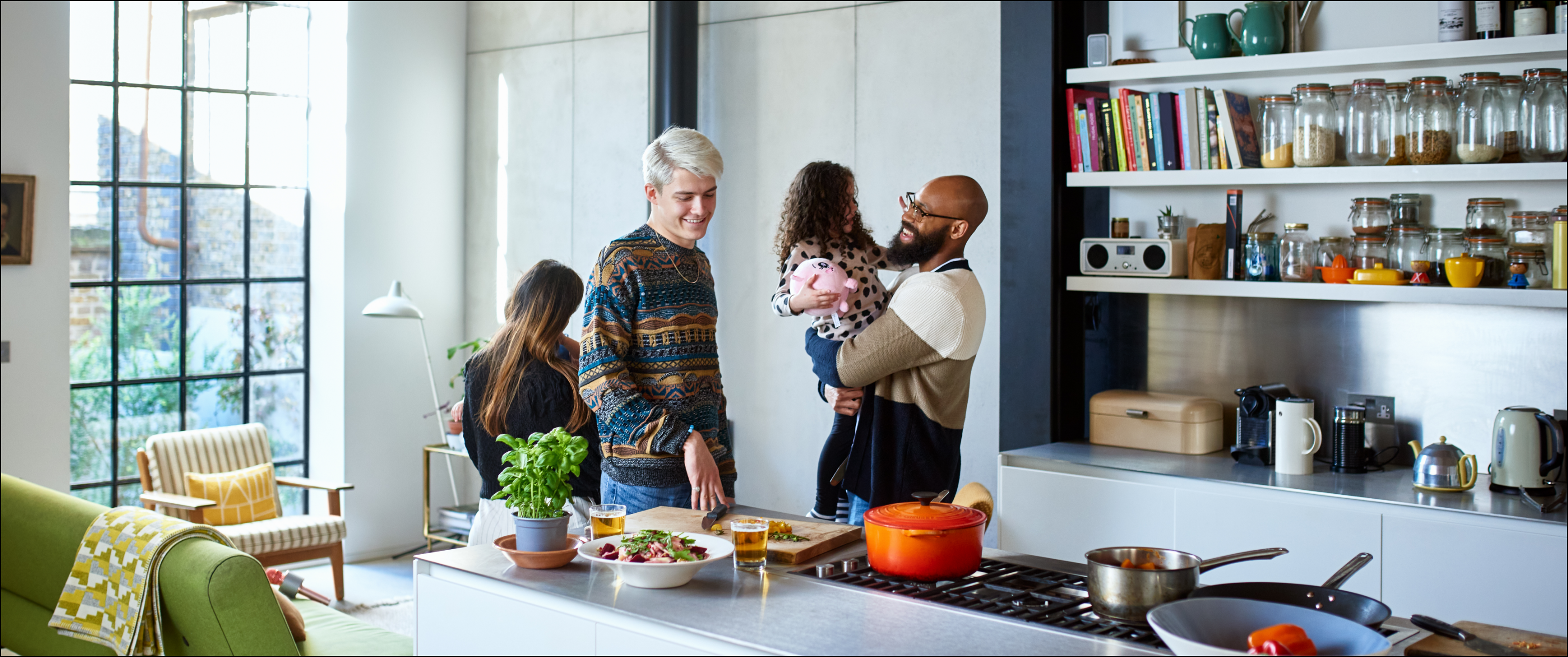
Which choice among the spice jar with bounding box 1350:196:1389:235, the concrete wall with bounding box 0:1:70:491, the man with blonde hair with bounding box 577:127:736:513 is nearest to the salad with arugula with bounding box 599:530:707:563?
the man with blonde hair with bounding box 577:127:736:513

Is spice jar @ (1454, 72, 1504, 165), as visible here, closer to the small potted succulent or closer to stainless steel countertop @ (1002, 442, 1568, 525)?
stainless steel countertop @ (1002, 442, 1568, 525)

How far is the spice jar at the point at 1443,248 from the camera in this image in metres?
3.48

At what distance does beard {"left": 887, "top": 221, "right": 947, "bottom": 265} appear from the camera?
288cm

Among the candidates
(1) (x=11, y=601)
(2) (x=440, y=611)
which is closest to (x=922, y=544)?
(2) (x=440, y=611)

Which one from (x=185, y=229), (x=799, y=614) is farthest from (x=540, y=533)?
(x=185, y=229)

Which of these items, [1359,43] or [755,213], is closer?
[1359,43]

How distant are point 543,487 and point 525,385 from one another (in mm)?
1182

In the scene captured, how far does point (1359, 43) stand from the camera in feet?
12.3

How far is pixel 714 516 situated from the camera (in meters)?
2.35

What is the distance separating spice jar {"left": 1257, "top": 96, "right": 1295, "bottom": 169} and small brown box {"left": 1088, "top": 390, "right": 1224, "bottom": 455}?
2.62ft

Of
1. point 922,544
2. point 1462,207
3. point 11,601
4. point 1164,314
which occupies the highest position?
point 1462,207

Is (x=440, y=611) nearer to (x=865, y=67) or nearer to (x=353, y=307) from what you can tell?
(x=865, y=67)

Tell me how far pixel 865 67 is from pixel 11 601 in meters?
3.52

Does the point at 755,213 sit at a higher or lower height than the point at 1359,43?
lower
